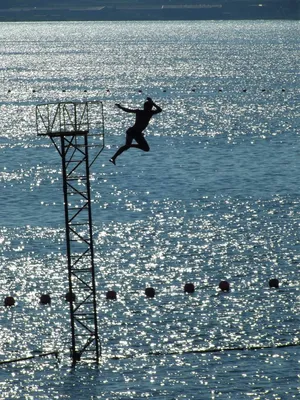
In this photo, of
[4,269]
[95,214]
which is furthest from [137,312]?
[95,214]

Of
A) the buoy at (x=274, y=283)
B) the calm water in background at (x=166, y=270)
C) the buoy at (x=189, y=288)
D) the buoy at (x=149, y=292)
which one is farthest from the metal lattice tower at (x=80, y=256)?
the buoy at (x=274, y=283)

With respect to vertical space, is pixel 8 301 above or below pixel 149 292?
above

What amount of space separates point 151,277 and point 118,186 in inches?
1576

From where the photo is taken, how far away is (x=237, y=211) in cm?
10388

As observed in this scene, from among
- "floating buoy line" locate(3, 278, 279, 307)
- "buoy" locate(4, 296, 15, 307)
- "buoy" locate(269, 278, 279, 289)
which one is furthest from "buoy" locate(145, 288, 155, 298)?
"buoy" locate(4, 296, 15, 307)

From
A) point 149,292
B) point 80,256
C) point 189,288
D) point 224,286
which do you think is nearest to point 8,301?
point 80,256

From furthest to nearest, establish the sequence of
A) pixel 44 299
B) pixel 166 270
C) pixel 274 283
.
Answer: pixel 166 270
pixel 274 283
pixel 44 299

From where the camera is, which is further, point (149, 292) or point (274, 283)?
point (274, 283)

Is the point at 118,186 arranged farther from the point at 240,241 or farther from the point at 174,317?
the point at 174,317

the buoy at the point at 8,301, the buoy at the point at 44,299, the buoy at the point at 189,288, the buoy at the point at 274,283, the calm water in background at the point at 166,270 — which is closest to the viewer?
the calm water in background at the point at 166,270

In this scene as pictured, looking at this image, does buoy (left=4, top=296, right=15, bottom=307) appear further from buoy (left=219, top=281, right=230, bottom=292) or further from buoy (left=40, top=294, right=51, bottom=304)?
buoy (left=219, top=281, right=230, bottom=292)

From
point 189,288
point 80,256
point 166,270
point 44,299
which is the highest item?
point 80,256

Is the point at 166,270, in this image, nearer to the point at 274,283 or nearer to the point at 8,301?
the point at 274,283

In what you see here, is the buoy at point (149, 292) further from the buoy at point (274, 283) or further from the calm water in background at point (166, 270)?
the buoy at point (274, 283)
